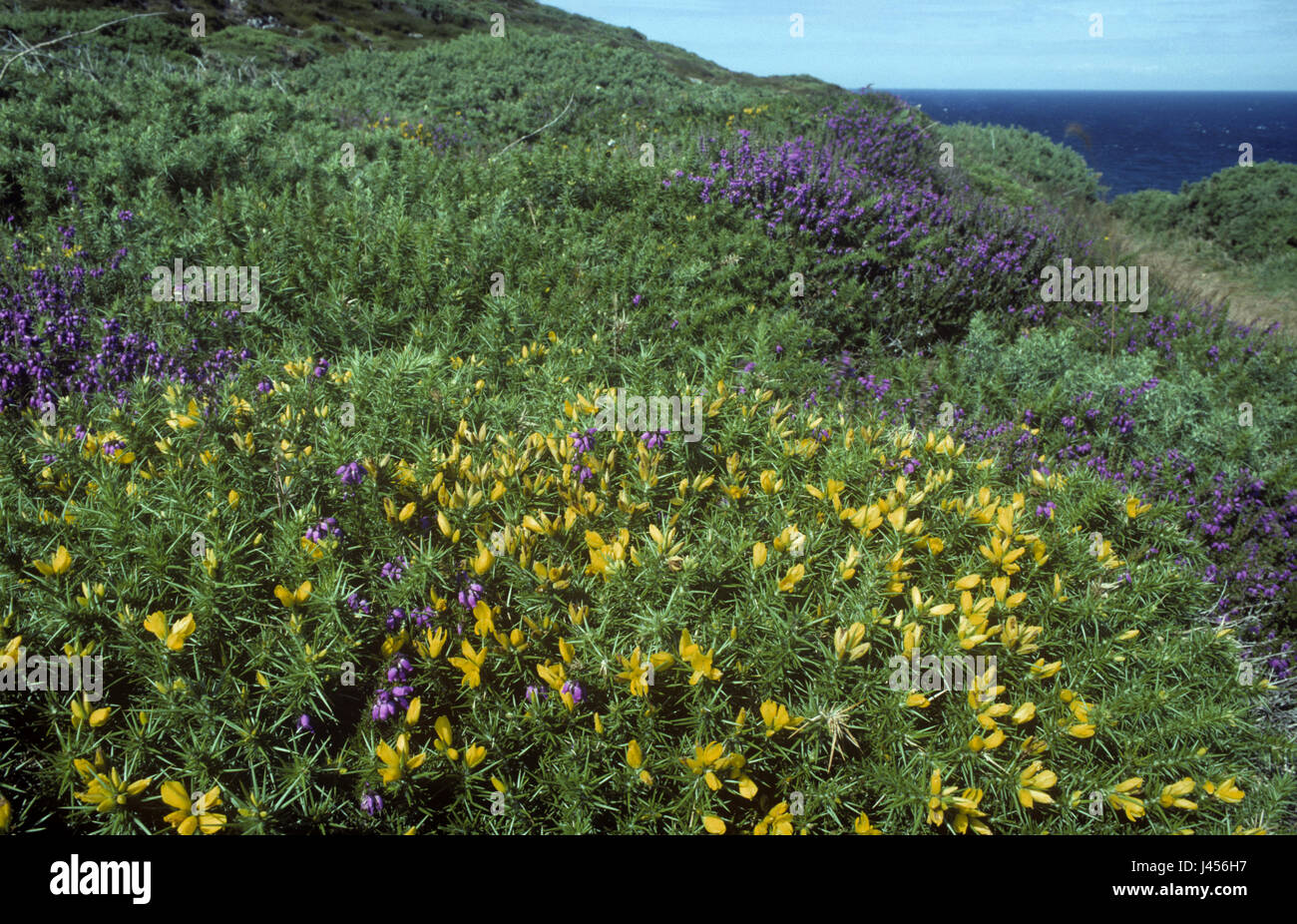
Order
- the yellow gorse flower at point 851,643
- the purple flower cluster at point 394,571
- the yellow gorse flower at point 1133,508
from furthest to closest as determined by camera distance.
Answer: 1. the yellow gorse flower at point 1133,508
2. the purple flower cluster at point 394,571
3. the yellow gorse flower at point 851,643

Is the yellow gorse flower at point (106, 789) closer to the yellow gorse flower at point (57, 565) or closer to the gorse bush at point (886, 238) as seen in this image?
the yellow gorse flower at point (57, 565)

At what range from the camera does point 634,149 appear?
807 cm

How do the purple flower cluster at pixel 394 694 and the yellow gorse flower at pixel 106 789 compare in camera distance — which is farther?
the purple flower cluster at pixel 394 694

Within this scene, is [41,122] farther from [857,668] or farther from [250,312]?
[857,668]

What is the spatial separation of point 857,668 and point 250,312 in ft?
12.4

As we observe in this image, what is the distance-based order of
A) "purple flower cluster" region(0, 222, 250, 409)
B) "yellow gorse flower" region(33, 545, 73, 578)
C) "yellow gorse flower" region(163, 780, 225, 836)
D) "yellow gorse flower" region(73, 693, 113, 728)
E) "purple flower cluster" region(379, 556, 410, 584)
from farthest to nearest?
"purple flower cluster" region(0, 222, 250, 409) → "purple flower cluster" region(379, 556, 410, 584) → "yellow gorse flower" region(33, 545, 73, 578) → "yellow gorse flower" region(73, 693, 113, 728) → "yellow gorse flower" region(163, 780, 225, 836)

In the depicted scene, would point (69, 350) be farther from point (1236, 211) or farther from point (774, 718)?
point (1236, 211)

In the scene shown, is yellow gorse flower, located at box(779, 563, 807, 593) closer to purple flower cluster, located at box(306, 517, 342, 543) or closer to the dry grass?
purple flower cluster, located at box(306, 517, 342, 543)

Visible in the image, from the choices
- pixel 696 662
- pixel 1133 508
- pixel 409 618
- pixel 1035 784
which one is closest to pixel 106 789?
pixel 409 618

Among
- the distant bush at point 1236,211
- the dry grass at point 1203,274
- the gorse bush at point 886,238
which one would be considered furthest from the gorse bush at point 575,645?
the distant bush at point 1236,211

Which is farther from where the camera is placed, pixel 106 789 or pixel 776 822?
pixel 776 822

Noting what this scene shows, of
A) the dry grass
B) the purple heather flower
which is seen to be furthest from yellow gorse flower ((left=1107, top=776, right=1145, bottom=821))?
the dry grass

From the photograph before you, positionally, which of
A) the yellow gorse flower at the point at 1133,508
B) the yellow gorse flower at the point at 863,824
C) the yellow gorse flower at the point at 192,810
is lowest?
the yellow gorse flower at the point at 863,824
